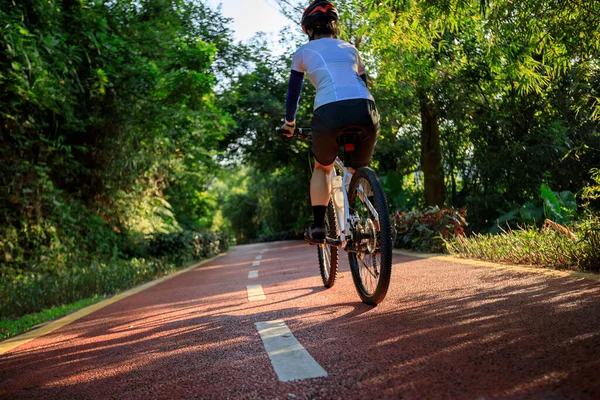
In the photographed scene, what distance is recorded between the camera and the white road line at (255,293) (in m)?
5.01

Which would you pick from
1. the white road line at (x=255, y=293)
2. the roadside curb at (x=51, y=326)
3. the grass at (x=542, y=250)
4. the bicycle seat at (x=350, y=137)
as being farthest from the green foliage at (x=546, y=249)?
the roadside curb at (x=51, y=326)

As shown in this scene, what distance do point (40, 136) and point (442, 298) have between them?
30.7 ft

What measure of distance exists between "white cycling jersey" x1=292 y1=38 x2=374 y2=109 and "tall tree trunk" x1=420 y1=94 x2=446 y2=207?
9.49 m

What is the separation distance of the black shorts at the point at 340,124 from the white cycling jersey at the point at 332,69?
58mm

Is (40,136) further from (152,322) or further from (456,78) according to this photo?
(456,78)

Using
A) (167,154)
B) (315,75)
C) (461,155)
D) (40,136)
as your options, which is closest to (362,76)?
(315,75)

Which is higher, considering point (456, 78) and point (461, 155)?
point (456, 78)

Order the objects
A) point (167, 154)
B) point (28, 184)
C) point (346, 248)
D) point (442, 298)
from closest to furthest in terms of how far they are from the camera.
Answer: point (442, 298)
point (346, 248)
point (28, 184)
point (167, 154)

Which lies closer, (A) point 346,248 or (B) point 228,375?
(B) point 228,375

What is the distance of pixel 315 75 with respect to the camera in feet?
13.5

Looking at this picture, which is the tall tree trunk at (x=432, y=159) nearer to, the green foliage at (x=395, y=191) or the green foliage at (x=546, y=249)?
the green foliage at (x=395, y=191)

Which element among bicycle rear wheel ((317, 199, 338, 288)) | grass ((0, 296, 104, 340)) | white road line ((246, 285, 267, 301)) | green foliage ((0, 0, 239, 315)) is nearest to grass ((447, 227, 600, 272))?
bicycle rear wheel ((317, 199, 338, 288))

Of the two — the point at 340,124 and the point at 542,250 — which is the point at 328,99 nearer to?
the point at 340,124

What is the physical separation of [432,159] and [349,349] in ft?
37.5
